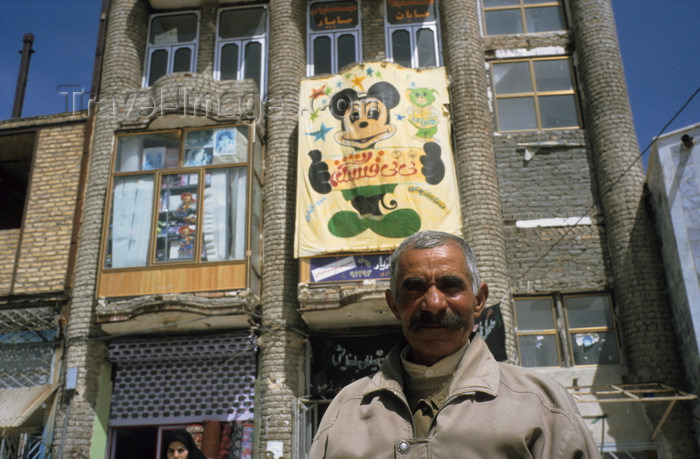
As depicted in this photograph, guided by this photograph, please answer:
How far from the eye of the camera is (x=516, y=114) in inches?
518

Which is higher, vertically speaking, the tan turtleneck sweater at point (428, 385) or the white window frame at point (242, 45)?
the white window frame at point (242, 45)

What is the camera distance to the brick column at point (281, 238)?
10930 millimetres

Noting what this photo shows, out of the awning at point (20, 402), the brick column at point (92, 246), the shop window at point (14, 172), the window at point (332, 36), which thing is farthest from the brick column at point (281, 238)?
the shop window at point (14, 172)

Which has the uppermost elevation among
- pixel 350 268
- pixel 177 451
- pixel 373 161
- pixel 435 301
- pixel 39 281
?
pixel 373 161

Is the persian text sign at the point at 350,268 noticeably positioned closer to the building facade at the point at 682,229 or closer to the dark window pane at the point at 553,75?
the building facade at the point at 682,229

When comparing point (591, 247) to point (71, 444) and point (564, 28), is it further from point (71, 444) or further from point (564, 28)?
point (71, 444)

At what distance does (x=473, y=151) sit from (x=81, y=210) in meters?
8.10

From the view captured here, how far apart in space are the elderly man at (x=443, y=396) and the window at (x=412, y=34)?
1227cm

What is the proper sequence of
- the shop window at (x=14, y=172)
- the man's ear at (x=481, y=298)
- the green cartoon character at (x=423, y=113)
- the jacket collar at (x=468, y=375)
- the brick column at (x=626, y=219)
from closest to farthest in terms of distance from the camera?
the jacket collar at (x=468, y=375)
the man's ear at (x=481, y=298)
the brick column at (x=626, y=219)
the green cartoon character at (x=423, y=113)
the shop window at (x=14, y=172)

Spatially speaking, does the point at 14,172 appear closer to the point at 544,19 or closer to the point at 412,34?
the point at 412,34

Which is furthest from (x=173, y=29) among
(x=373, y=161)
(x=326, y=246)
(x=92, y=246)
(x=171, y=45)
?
(x=326, y=246)

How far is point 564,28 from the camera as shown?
1389cm

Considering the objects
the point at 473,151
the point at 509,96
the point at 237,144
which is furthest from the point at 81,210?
the point at 509,96

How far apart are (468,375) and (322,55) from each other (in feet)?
43.1
